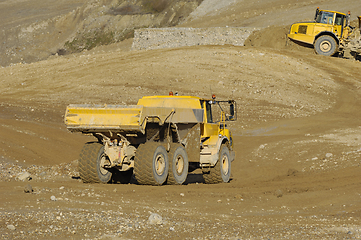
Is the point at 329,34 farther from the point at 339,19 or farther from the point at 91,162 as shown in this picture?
the point at 91,162

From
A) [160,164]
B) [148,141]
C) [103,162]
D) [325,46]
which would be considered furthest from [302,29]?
[103,162]

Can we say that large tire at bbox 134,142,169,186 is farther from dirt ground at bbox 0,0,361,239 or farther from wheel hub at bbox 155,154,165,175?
dirt ground at bbox 0,0,361,239

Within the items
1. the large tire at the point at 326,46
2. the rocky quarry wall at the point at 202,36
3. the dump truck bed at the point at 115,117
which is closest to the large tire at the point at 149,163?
the dump truck bed at the point at 115,117

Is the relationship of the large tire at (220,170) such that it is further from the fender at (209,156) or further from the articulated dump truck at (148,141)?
the fender at (209,156)

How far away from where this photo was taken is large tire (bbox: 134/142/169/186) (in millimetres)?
10797

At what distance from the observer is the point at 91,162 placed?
11.4 meters

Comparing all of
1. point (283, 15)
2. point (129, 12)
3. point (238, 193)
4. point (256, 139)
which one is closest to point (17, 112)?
point (256, 139)

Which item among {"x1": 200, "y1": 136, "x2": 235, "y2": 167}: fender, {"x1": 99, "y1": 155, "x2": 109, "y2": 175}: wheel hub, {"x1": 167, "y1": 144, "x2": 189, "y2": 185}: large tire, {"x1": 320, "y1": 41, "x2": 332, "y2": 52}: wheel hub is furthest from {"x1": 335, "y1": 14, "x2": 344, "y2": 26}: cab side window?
{"x1": 99, "y1": 155, "x2": 109, "y2": 175}: wheel hub

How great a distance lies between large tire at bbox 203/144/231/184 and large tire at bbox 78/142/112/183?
3.13m

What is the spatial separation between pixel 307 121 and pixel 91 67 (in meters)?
15.9

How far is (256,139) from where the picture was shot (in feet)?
66.9

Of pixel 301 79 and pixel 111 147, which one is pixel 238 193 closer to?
pixel 111 147

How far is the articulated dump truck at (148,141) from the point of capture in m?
10.8

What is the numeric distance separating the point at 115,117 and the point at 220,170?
12.2 ft
